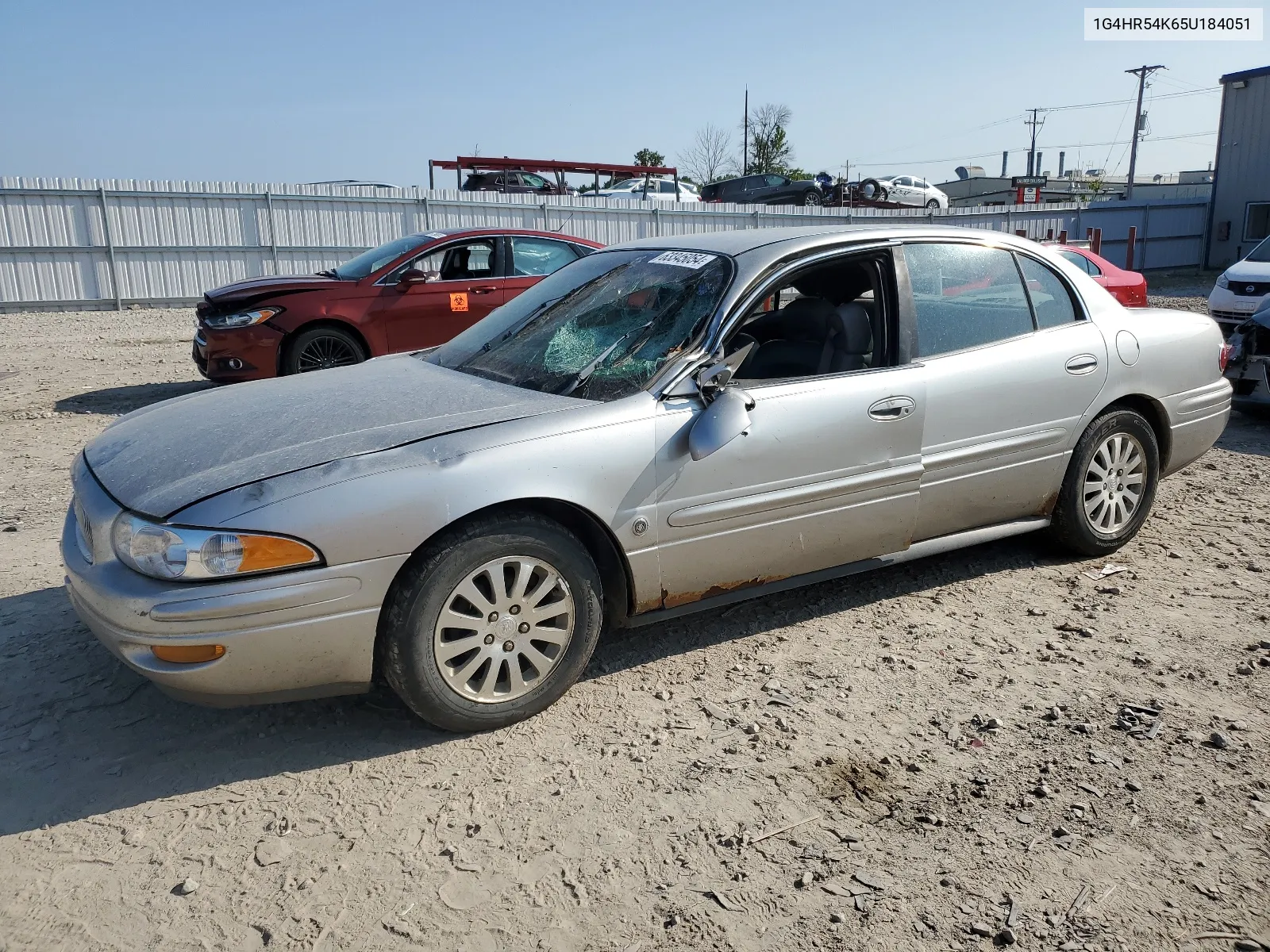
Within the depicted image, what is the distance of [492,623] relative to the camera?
→ 315 cm

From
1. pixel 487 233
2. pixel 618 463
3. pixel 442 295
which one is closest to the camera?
pixel 618 463

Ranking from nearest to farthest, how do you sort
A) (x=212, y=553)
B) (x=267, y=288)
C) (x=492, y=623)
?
(x=212, y=553) < (x=492, y=623) < (x=267, y=288)

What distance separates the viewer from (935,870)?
8.40ft

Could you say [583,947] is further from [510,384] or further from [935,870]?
[510,384]

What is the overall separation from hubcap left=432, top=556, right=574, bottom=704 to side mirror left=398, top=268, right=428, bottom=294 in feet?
20.7

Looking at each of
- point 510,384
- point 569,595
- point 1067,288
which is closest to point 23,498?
point 510,384

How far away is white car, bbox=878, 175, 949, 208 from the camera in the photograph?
107ft

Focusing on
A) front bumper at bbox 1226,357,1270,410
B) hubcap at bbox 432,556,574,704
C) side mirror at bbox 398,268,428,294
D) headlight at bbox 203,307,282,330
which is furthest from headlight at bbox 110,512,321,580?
front bumper at bbox 1226,357,1270,410

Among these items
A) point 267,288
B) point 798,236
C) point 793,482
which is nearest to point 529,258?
point 267,288

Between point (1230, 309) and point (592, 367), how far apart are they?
958 centimetres

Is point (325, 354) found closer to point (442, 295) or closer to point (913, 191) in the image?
point (442, 295)

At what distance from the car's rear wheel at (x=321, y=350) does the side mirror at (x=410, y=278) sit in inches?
25.3

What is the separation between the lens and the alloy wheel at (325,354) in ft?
28.2

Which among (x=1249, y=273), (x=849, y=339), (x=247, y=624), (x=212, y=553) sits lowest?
(x=247, y=624)
